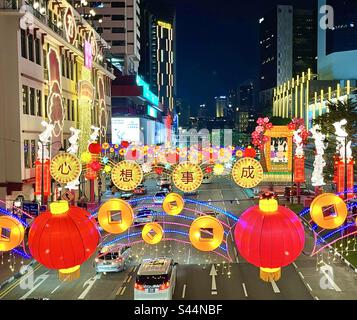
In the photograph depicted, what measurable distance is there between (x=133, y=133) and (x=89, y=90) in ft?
127

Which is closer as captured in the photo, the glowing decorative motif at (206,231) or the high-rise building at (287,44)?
the glowing decorative motif at (206,231)

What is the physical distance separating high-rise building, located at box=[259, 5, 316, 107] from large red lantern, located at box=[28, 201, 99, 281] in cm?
15961

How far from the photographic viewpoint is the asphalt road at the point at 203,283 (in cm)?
1764

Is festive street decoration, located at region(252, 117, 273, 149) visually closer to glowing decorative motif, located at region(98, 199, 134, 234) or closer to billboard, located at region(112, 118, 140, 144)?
billboard, located at region(112, 118, 140, 144)

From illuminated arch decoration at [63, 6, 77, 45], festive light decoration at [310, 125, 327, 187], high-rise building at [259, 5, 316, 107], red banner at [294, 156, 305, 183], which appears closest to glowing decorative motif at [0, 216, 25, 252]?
red banner at [294, 156, 305, 183]

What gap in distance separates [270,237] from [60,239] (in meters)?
3.81

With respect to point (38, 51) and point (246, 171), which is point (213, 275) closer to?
point (246, 171)

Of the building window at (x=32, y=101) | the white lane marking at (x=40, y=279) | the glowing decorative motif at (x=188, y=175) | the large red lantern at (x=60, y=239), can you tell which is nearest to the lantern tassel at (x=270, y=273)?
the large red lantern at (x=60, y=239)

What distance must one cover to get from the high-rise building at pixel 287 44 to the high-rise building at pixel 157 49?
135 ft

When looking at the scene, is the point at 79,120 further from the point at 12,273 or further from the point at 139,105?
the point at 139,105

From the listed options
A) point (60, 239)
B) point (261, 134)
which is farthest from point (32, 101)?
point (261, 134)

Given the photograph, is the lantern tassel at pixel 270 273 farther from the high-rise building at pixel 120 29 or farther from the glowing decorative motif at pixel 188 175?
the high-rise building at pixel 120 29

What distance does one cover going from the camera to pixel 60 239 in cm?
851
